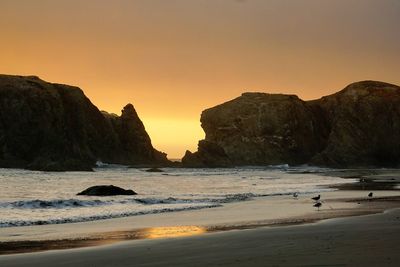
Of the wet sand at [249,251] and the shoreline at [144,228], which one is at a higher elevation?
the wet sand at [249,251]

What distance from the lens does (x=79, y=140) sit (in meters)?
163

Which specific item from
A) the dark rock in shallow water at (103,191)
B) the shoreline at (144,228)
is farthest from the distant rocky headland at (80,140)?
the shoreline at (144,228)

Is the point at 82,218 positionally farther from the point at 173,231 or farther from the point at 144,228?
the point at 173,231

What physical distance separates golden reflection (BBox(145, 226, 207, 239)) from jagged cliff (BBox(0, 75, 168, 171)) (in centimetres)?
10880

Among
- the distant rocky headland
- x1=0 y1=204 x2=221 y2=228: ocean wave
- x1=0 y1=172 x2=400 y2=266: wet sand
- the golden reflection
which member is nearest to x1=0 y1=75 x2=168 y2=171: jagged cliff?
the distant rocky headland

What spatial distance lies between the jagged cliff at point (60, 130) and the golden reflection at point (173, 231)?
109m

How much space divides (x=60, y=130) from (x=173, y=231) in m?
142

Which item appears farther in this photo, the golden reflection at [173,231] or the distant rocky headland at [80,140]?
the distant rocky headland at [80,140]

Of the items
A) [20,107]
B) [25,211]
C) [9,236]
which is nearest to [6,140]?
[20,107]

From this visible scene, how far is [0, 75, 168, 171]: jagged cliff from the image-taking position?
14888 centimetres

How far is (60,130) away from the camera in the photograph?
516 feet

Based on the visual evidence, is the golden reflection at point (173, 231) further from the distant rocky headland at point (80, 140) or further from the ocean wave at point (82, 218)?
the distant rocky headland at point (80, 140)

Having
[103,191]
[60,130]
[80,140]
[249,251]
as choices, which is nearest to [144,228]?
[249,251]

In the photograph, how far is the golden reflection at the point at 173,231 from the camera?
18.5 meters
